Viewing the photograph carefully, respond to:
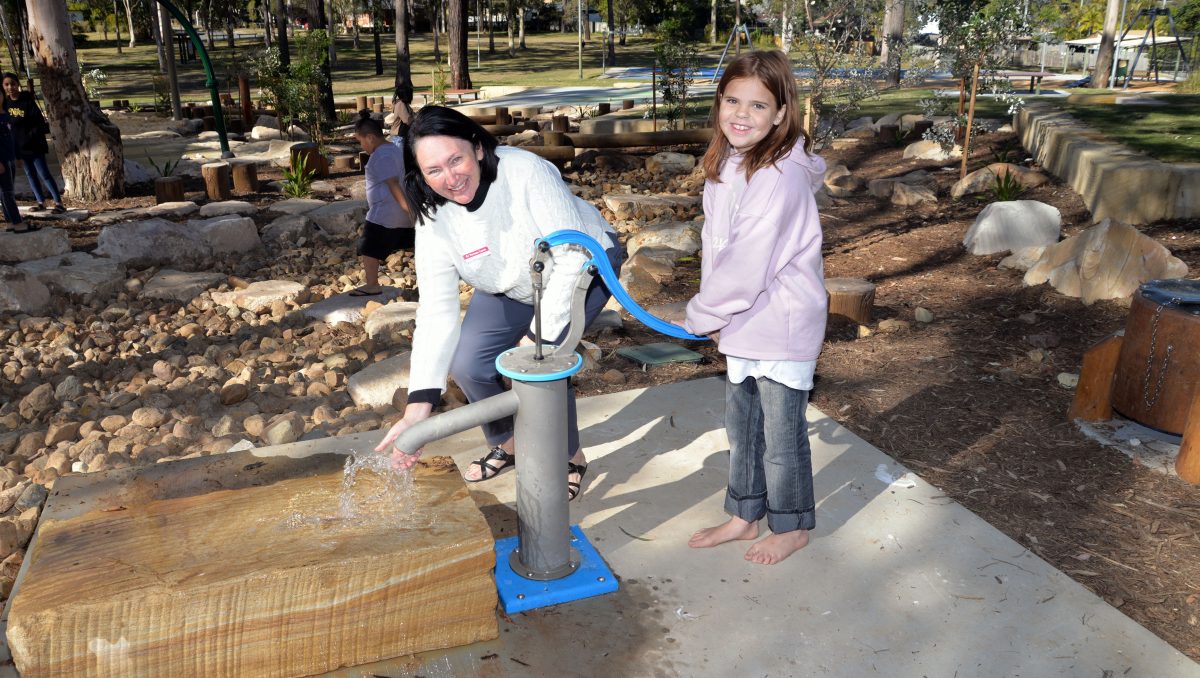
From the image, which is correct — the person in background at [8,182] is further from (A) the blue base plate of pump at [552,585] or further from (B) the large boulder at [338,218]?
(A) the blue base plate of pump at [552,585]

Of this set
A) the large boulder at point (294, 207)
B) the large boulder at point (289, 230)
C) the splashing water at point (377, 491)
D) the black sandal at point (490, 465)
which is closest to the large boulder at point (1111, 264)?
the black sandal at point (490, 465)

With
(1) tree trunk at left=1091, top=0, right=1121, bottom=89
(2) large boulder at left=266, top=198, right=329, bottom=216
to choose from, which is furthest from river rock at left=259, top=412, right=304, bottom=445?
(1) tree trunk at left=1091, top=0, right=1121, bottom=89

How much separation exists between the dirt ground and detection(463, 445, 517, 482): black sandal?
0.91 meters

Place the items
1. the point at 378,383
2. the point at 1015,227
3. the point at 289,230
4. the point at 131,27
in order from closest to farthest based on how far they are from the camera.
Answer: the point at 378,383
the point at 1015,227
the point at 289,230
the point at 131,27

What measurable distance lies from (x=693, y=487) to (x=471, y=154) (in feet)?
4.32

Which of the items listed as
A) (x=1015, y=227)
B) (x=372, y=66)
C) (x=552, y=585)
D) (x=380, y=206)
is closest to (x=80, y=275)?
(x=380, y=206)

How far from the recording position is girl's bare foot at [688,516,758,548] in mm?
2699

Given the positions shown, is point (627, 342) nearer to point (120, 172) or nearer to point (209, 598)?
point (209, 598)

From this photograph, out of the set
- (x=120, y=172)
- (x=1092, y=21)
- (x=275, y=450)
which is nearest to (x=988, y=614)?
(x=275, y=450)

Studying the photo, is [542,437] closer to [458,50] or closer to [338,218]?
[338,218]

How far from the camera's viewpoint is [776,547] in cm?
261

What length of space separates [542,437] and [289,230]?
5.96m

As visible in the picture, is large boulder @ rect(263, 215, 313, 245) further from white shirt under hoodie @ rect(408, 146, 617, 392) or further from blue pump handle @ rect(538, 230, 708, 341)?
A: blue pump handle @ rect(538, 230, 708, 341)

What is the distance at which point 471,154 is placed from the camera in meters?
2.50
